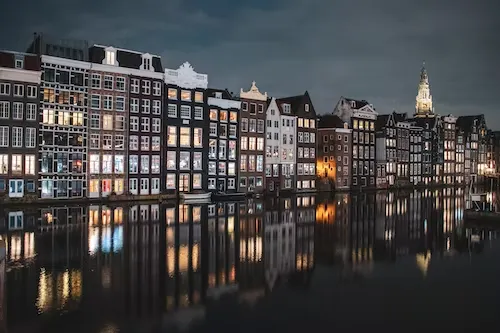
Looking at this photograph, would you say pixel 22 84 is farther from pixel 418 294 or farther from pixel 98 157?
pixel 418 294

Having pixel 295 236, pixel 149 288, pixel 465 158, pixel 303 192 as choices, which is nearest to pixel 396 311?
pixel 149 288

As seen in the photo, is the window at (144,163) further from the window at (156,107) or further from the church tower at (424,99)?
the church tower at (424,99)

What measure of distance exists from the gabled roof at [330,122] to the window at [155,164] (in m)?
46.4

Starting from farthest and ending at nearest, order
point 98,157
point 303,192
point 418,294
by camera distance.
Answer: point 303,192
point 98,157
point 418,294

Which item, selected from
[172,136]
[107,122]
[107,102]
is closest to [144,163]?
[172,136]

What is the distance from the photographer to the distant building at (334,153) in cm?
10594

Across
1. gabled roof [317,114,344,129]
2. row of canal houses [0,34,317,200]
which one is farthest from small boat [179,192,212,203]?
gabled roof [317,114,344,129]

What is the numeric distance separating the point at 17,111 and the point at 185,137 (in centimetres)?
2470

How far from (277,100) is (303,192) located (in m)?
19.0

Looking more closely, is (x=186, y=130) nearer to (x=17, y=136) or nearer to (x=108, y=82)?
(x=108, y=82)

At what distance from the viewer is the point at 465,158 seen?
155m

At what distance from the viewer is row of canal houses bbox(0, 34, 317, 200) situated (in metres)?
62.5

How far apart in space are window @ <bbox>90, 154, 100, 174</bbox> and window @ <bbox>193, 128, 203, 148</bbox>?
626 inches

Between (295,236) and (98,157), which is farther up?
(98,157)
